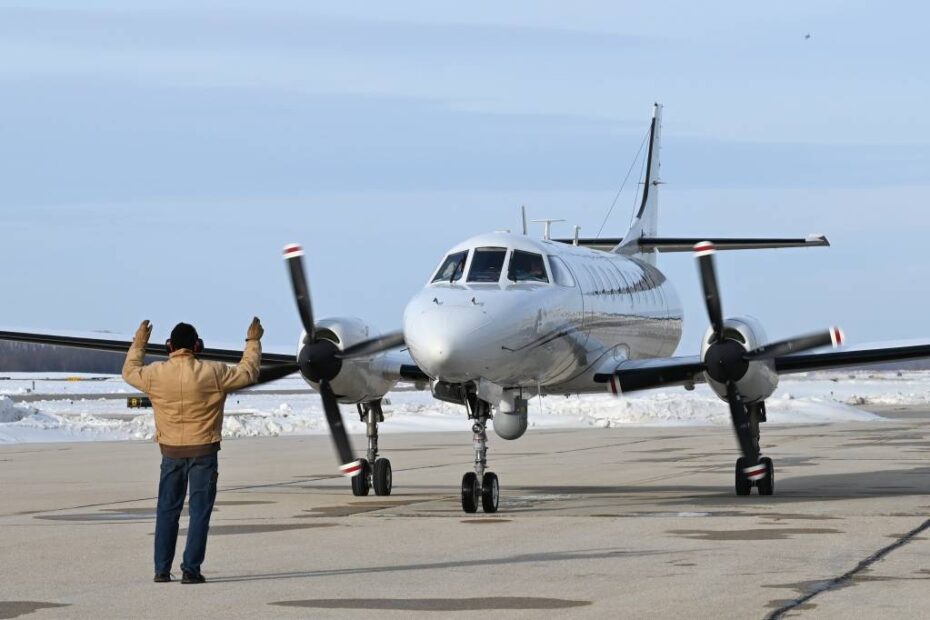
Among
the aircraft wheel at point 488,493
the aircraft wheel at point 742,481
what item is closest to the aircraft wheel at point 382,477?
the aircraft wheel at point 488,493

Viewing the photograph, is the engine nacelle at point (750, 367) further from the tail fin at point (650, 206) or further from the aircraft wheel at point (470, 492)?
the tail fin at point (650, 206)

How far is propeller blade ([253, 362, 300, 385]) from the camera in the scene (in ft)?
62.4

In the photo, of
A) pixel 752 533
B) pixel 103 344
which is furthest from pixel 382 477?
pixel 752 533

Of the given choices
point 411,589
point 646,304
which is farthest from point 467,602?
point 646,304

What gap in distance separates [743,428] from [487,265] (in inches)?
160

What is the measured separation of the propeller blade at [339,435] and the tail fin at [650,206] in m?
10.9

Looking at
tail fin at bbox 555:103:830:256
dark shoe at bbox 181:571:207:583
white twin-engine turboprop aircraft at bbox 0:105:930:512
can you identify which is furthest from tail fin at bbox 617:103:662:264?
dark shoe at bbox 181:571:207:583

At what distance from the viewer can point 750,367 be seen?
58.1 feet

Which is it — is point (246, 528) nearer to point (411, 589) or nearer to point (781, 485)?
point (411, 589)

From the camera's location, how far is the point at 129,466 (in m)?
25.7

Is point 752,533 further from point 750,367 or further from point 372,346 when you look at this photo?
point 372,346

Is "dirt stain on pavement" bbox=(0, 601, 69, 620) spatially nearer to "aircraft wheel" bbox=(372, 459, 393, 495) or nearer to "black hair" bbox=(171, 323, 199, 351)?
"black hair" bbox=(171, 323, 199, 351)

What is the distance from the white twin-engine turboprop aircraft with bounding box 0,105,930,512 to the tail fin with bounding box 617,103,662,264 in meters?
7.82

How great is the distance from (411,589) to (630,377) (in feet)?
30.2
